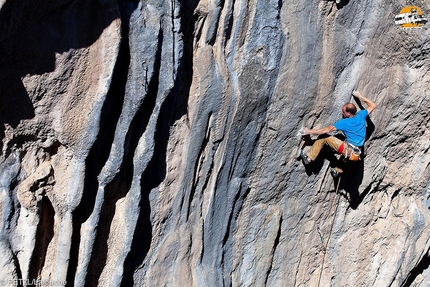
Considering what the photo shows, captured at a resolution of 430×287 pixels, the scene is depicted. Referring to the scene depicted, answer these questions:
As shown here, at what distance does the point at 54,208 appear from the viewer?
3.48m

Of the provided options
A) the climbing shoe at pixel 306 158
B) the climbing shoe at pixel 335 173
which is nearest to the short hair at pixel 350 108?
the climbing shoe at pixel 306 158

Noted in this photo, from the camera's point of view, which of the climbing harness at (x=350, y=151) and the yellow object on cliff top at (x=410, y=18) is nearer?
the yellow object on cliff top at (x=410, y=18)

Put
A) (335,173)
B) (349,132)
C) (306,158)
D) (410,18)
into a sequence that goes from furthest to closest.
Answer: (335,173), (306,158), (349,132), (410,18)

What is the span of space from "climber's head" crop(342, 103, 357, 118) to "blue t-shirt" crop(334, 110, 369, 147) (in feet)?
0.13

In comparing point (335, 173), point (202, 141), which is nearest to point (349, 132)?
point (335, 173)

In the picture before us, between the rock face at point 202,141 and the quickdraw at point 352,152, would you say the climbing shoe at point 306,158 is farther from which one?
the quickdraw at point 352,152

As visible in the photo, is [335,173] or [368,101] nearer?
[368,101]

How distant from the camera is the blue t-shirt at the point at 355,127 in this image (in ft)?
13.3

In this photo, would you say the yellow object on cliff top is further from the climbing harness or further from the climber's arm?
the climbing harness

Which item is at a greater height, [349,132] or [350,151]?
[349,132]

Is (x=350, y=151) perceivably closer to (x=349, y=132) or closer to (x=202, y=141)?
(x=349, y=132)

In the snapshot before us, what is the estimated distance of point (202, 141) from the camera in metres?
3.86

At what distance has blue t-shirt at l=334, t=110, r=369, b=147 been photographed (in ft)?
13.3

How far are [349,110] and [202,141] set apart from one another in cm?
137
